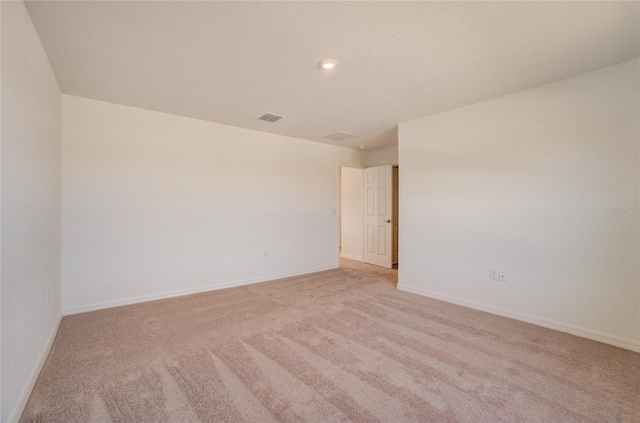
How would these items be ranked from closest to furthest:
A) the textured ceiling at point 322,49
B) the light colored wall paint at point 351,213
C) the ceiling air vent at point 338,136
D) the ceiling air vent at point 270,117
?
the textured ceiling at point 322,49 → the ceiling air vent at point 270,117 → the ceiling air vent at point 338,136 → the light colored wall paint at point 351,213

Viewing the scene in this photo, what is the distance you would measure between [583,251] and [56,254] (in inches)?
202

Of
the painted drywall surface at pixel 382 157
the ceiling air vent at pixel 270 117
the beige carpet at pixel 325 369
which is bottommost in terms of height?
the beige carpet at pixel 325 369

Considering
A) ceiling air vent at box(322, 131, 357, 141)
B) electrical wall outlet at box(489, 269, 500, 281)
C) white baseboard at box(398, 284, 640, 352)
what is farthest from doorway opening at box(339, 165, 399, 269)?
electrical wall outlet at box(489, 269, 500, 281)

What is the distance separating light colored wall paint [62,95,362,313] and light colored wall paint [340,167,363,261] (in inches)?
58.5

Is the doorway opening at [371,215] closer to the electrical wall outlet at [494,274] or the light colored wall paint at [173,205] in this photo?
the light colored wall paint at [173,205]

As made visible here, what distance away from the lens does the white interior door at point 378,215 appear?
221 inches

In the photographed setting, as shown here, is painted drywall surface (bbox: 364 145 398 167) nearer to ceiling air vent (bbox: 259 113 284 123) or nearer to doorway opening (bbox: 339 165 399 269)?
doorway opening (bbox: 339 165 399 269)

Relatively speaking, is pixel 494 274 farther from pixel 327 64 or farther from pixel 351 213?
pixel 351 213

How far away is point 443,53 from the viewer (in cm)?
228

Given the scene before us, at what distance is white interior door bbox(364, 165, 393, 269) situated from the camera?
221 inches

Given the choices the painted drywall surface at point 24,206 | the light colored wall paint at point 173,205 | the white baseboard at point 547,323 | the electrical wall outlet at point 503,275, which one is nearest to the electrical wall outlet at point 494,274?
the electrical wall outlet at point 503,275

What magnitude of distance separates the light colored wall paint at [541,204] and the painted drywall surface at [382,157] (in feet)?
5.49

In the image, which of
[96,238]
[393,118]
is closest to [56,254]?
[96,238]

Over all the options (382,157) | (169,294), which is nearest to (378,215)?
(382,157)
